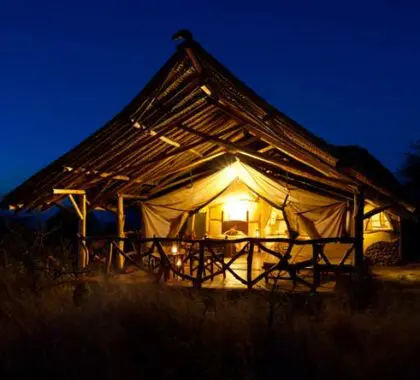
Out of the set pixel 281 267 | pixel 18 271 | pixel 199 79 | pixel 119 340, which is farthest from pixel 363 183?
pixel 18 271

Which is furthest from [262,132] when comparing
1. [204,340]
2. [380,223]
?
[380,223]

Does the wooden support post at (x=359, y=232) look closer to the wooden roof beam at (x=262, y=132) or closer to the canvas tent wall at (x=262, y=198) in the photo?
the wooden roof beam at (x=262, y=132)

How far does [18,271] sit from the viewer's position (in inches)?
301

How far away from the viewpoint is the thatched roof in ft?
21.1

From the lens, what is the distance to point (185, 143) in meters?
9.09

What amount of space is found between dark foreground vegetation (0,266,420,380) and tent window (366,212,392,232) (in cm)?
560

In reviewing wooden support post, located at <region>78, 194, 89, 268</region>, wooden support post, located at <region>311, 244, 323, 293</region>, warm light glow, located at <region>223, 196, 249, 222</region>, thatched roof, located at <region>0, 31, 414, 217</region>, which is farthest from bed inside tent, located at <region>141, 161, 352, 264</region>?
wooden support post, located at <region>311, 244, 323, 293</region>

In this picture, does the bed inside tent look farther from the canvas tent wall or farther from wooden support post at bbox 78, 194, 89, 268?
wooden support post at bbox 78, 194, 89, 268

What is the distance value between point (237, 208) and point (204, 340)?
8.10 metres

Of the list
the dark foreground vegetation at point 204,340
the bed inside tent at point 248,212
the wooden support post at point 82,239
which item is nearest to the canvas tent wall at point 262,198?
the bed inside tent at point 248,212

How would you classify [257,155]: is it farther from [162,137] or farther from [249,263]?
[249,263]

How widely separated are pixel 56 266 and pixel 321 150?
15.6 ft

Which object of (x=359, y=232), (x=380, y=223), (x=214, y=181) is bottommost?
(x=359, y=232)

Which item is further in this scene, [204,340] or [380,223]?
[380,223]
